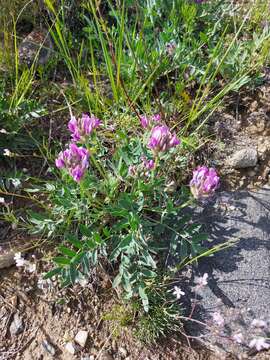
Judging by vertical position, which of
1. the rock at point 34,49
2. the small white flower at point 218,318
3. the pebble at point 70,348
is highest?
the rock at point 34,49

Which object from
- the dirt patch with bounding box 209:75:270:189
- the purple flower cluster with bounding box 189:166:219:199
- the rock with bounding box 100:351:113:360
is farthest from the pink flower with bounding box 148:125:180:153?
the rock with bounding box 100:351:113:360

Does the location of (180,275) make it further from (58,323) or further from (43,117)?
(43,117)

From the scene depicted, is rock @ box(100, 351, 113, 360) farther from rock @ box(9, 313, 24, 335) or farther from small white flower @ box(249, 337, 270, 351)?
small white flower @ box(249, 337, 270, 351)

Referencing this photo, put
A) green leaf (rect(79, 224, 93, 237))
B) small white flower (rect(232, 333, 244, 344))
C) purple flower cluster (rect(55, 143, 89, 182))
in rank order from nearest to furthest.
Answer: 1. purple flower cluster (rect(55, 143, 89, 182))
2. small white flower (rect(232, 333, 244, 344))
3. green leaf (rect(79, 224, 93, 237))

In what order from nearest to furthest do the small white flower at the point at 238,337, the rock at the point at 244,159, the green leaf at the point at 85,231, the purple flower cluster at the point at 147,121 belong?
the small white flower at the point at 238,337 < the green leaf at the point at 85,231 < the purple flower cluster at the point at 147,121 < the rock at the point at 244,159

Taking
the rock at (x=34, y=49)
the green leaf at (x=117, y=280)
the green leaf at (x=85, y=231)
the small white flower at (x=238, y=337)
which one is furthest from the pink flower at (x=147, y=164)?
the rock at (x=34, y=49)

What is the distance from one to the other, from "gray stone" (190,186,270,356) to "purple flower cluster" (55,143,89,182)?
774mm

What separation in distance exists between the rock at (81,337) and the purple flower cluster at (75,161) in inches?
29.2

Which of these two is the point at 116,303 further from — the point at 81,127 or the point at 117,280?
the point at 81,127

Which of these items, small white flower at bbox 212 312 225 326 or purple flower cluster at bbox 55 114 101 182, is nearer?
purple flower cluster at bbox 55 114 101 182

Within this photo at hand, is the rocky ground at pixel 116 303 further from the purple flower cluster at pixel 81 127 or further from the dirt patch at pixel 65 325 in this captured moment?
the purple flower cluster at pixel 81 127

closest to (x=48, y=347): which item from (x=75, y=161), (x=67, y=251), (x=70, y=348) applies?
(x=70, y=348)

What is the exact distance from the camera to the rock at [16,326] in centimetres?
190

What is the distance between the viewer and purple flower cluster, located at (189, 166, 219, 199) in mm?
1599
